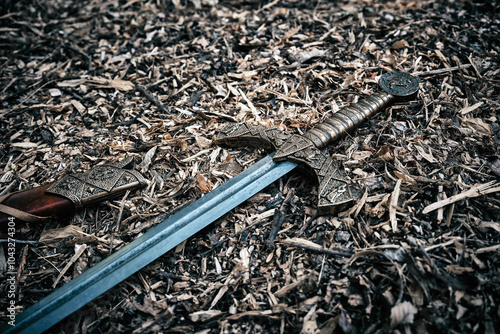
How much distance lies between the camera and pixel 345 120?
2703 mm

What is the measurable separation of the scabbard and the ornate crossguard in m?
0.85

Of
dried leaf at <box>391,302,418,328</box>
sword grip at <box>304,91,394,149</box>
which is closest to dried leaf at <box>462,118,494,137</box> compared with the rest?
sword grip at <box>304,91,394,149</box>

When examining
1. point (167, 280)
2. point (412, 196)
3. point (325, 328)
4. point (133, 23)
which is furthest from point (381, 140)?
point (133, 23)

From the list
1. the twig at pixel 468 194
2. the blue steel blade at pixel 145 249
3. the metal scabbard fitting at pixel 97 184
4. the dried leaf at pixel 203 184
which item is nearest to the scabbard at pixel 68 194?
the metal scabbard fitting at pixel 97 184

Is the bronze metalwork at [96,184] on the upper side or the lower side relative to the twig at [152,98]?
lower

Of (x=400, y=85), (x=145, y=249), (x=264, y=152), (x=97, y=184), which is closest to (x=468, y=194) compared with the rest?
(x=400, y=85)

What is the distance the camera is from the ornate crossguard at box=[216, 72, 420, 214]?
7.70 ft

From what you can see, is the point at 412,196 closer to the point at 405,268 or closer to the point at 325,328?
the point at 405,268

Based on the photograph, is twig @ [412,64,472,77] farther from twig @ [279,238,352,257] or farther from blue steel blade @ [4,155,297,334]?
twig @ [279,238,352,257]

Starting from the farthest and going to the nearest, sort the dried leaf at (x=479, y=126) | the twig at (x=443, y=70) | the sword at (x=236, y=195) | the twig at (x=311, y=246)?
the twig at (x=443, y=70)
the dried leaf at (x=479, y=126)
the twig at (x=311, y=246)
the sword at (x=236, y=195)

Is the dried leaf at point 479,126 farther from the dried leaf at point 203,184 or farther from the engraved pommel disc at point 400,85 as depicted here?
the dried leaf at point 203,184

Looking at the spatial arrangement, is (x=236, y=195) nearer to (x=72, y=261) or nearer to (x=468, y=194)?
(x=72, y=261)

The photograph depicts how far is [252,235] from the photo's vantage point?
2.41 m

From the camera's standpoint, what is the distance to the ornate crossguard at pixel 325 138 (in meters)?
2.35
